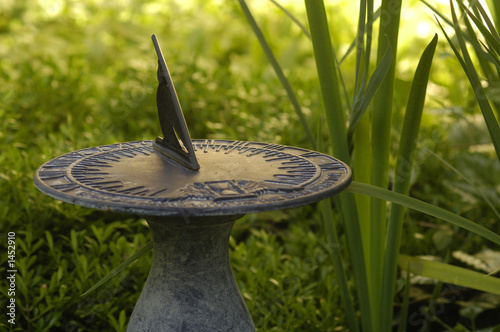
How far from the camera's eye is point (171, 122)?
4.86ft

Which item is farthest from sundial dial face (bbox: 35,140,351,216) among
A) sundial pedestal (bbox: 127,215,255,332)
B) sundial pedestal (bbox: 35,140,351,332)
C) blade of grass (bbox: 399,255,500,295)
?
blade of grass (bbox: 399,255,500,295)

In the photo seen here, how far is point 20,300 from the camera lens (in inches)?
73.4

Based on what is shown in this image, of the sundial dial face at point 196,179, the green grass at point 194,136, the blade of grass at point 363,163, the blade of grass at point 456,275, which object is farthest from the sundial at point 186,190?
the blade of grass at point 456,275

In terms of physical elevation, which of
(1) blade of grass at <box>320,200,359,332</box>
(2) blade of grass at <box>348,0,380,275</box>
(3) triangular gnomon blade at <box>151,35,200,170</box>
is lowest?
(1) blade of grass at <box>320,200,359,332</box>

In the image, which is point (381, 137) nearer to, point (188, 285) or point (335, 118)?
point (335, 118)

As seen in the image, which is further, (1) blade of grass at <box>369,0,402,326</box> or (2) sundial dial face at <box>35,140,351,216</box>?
(1) blade of grass at <box>369,0,402,326</box>

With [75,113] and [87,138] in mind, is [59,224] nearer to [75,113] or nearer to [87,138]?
[87,138]

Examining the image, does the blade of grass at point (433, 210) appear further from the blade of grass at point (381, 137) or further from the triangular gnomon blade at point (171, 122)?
the triangular gnomon blade at point (171, 122)

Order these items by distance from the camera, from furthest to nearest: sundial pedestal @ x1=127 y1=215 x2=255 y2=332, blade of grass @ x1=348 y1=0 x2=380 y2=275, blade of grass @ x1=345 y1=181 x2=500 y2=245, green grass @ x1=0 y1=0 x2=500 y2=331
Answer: green grass @ x1=0 y1=0 x2=500 y2=331, blade of grass @ x1=348 y1=0 x2=380 y2=275, sundial pedestal @ x1=127 y1=215 x2=255 y2=332, blade of grass @ x1=345 y1=181 x2=500 y2=245

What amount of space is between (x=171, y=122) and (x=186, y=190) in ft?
0.93

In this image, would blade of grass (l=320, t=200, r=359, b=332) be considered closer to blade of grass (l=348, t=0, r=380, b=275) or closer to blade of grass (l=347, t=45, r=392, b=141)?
blade of grass (l=348, t=0, r=380, b=275)

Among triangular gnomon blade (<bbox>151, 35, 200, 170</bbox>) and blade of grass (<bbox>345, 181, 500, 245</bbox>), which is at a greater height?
triangular gnomon blade (<bbox>151, 35, 200, 170</bbox>)

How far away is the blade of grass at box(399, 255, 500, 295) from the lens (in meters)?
1.48

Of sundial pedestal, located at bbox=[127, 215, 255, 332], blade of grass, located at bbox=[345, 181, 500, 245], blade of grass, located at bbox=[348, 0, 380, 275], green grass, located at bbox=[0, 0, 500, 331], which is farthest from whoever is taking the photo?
green grass, located at bbox=[0, 0, 500, 331]
